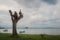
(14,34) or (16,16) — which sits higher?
(16,16)

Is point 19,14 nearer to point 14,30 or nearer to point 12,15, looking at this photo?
point 12,15

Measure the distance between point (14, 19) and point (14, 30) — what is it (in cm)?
200

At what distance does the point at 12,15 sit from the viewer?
27750 mm

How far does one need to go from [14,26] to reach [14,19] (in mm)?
1330

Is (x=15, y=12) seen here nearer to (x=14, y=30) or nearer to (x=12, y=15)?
(x=12, y=15)

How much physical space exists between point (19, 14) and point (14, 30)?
10.4 feet

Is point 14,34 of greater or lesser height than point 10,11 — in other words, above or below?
below

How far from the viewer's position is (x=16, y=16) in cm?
2762

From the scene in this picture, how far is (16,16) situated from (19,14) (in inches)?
27.7

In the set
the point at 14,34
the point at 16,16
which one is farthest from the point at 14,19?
the point at 14,34

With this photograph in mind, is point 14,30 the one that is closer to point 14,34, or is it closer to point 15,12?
point 14,34

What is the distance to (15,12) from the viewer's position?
27.6m

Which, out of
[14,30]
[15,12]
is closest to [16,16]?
[15,12]

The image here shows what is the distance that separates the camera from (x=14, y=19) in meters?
28.0
